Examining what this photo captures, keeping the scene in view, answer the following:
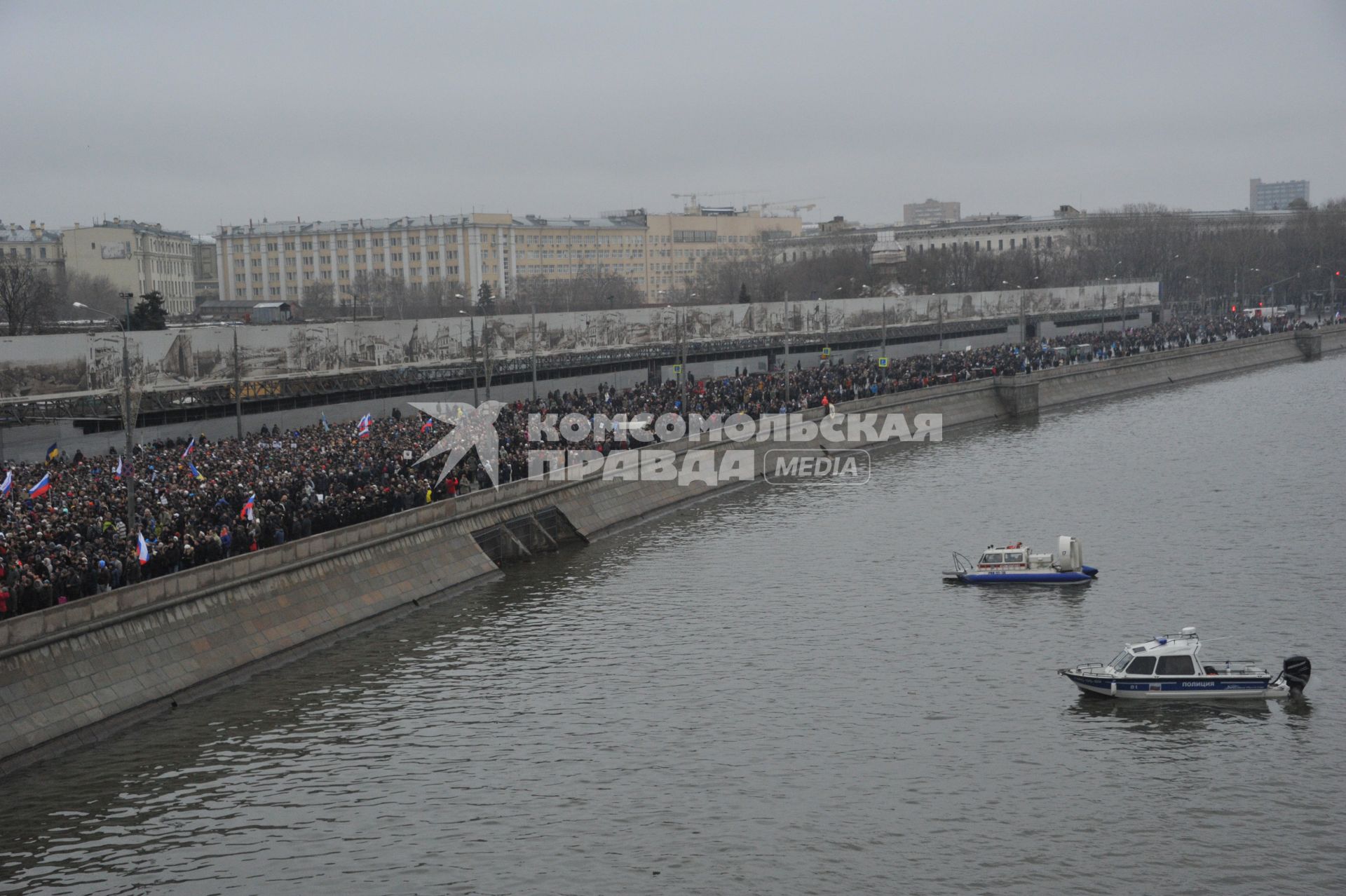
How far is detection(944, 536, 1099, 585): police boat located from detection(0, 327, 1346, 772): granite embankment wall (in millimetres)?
11761

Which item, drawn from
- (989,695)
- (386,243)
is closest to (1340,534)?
(989,695)

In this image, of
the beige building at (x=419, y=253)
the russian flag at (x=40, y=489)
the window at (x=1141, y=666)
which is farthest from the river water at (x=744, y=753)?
the beige building at (x=419, y=253)

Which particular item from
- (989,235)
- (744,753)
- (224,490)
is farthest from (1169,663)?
(989,235)

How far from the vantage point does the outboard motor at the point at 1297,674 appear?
23.9 metres

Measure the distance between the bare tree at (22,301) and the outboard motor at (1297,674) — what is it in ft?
182

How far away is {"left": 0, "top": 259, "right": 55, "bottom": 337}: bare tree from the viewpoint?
65938 mm

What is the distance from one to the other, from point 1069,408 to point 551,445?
40380 mm

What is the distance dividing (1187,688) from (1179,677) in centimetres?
24

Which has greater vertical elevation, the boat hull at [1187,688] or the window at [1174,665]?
the window at [1174,665]

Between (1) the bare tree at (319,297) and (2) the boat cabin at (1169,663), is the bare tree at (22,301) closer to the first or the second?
(1) the bare tree at (319,297)

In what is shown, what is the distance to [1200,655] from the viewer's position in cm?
2603

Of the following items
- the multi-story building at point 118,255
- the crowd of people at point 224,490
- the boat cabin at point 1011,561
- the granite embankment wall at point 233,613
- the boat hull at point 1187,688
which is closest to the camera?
the granite embankment wall at point 233,613

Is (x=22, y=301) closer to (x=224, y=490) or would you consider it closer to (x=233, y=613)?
(x=224, y=490)

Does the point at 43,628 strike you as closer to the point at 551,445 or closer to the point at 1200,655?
the point at 1200,655
